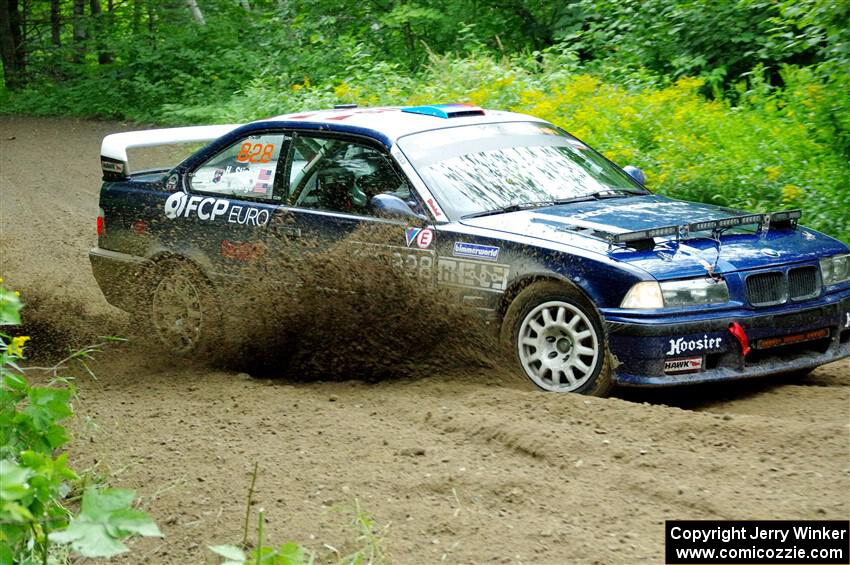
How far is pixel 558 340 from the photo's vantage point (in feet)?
21.4

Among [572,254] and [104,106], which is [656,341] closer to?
[572,254]

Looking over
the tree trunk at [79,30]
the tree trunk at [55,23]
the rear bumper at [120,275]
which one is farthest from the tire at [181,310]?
the tree trunk at [55,23]

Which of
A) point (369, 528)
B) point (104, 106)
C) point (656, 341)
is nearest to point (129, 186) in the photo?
point (656, 341)

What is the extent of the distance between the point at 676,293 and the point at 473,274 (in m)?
1.23

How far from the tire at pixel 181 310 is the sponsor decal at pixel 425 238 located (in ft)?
5.47

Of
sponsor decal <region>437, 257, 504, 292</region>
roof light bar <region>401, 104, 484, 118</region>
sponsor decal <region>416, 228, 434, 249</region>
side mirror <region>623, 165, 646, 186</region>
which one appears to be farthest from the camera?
side mirror <region>623, 165, 646, 186</region>

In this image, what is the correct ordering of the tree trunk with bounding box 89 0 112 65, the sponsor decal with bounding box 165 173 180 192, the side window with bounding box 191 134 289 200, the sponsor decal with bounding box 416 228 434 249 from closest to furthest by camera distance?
the sponsor decal with bounding box 416 228 434 249, the side window with bounding box 191 134 289 200, the sponsor decal with bounding box 165 173 180 192, the tree trunk with bounding box 89 0 112 65

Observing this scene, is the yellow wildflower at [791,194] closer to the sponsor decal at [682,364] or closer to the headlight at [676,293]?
the headlight at [676,293]

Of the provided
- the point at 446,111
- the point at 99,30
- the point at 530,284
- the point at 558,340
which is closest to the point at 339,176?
the point at 446,111

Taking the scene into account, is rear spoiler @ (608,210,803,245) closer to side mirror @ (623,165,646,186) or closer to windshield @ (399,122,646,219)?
windshield @ (399,122,646,219)

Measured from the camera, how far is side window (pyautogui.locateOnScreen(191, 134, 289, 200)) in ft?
26.0

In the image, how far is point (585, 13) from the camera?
59.7 feet

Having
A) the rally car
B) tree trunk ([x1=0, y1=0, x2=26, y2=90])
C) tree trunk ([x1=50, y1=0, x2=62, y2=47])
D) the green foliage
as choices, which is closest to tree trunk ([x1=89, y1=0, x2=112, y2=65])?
tree trunk ([x1=50, y1=0, x2=62, y2=47])

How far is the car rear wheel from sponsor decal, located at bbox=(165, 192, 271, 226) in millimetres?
365
